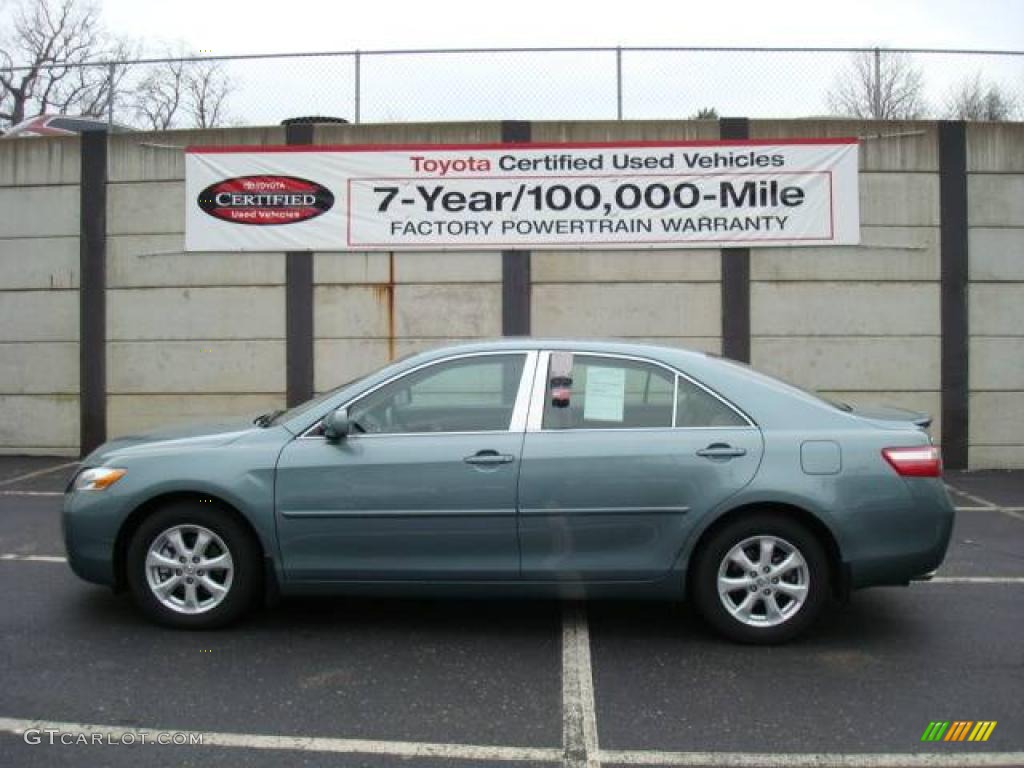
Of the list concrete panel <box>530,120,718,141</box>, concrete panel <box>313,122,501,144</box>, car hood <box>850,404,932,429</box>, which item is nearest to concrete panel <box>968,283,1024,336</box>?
concrete panel <box>530,120,718,141</box>

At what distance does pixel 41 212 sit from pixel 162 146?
178 centimetres

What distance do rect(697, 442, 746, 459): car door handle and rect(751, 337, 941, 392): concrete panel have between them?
256 inches

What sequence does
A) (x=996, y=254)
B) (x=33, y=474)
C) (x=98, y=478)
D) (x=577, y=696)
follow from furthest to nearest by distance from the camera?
1. (x=996, y=254)
2. (x=33, y=474)
3. (x=98, y=478)
4. (x=577, y=696)

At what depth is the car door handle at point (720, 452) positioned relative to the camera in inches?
169

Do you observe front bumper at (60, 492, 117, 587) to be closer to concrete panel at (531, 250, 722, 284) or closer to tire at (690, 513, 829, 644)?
tire at (690, 513, 829, 644)

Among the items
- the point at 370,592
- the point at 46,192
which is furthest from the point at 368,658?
the point at 46,192

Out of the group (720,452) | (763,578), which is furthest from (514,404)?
(763,578)

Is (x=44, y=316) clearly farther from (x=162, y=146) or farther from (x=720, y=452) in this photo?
(x=720, y=452)

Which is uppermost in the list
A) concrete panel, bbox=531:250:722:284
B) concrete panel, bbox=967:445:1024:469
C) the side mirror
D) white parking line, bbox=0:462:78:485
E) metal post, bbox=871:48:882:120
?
metal post, bbox=871:48:882:120

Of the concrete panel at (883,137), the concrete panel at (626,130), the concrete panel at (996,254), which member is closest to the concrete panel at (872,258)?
the concrete panel at (996,254)

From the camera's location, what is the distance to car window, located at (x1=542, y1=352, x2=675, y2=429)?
14.5ft

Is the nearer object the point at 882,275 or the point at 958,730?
the point at 958,730

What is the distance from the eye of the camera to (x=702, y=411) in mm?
4438

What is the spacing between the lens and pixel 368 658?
4.18 m
